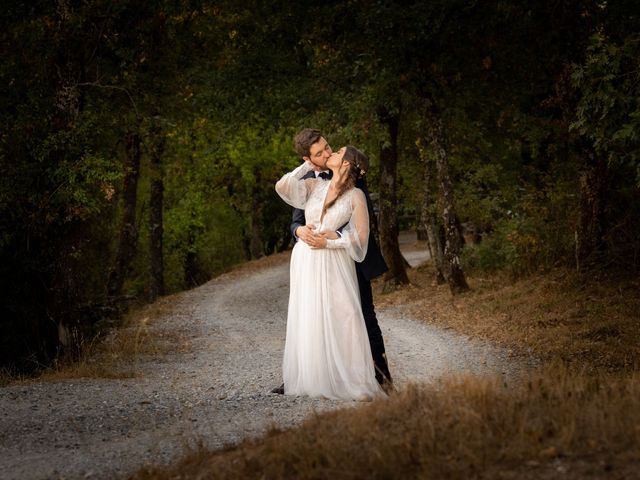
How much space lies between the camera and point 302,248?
26.6 feet

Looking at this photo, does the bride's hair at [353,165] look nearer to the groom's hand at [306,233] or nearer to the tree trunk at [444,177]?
the groom's hand at [306,233]

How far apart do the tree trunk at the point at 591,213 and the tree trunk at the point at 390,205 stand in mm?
5728

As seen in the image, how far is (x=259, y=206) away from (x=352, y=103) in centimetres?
1923

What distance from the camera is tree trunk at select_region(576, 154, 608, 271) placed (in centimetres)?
1544

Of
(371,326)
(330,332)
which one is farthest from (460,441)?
(371,326)

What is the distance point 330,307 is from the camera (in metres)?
7.83

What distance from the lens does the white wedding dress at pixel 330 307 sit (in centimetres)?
773

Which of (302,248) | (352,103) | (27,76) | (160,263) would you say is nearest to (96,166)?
(27,76)

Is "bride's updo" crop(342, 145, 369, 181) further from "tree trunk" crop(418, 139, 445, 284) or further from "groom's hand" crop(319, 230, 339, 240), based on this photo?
"tree trunk" crop(418, 139, 445, 284)

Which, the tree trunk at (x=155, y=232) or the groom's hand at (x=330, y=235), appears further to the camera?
the tree trunk at (x=155, y=232)

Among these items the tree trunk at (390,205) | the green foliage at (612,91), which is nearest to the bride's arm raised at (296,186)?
the green foliage at (612,91)

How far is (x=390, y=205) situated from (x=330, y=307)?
42.6 feet

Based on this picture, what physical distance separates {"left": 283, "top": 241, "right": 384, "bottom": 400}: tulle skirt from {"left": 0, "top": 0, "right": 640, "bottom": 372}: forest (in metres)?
4.75

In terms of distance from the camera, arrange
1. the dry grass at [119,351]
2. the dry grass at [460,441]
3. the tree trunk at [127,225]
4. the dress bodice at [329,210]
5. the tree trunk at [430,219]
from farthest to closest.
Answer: the tree trunk at [127,225], the tree trunk at [430,219], the dry grass at [119,351], the dress bodice at [329,210], the dry grass at [460,441]
